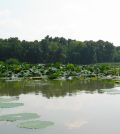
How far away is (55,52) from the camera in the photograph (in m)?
40.4

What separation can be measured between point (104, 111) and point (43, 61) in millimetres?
31344

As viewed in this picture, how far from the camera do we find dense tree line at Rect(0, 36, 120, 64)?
39.1 meters

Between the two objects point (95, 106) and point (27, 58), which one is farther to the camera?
point (27, 58)

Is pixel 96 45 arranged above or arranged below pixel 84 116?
above

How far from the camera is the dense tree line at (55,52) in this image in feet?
128

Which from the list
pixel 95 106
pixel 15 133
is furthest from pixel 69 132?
pixel 95 106

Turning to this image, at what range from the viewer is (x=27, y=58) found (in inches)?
1543

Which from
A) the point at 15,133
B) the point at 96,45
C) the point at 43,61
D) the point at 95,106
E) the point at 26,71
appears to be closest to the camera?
the point at 15,133

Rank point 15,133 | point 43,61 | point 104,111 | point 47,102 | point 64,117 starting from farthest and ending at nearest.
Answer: point 43,61 → point 47,102 → point 104,111 → point 64,117 → point 15,133

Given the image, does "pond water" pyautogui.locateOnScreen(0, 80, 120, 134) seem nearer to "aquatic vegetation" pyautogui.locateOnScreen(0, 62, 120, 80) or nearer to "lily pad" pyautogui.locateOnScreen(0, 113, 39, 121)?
"lily pad" pyautogui.locateOnScreen(0, 113, 39, 121)

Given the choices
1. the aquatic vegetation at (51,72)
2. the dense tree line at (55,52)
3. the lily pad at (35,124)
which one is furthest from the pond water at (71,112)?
the dense tree line at (55,52)

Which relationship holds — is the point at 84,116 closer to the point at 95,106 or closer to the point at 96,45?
the point at 95,106

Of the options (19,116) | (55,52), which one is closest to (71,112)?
(19,116)

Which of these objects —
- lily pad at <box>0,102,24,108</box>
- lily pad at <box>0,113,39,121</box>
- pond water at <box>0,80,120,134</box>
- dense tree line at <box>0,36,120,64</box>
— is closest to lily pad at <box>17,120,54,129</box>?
pond water at <box>0,80,120,134</box>
